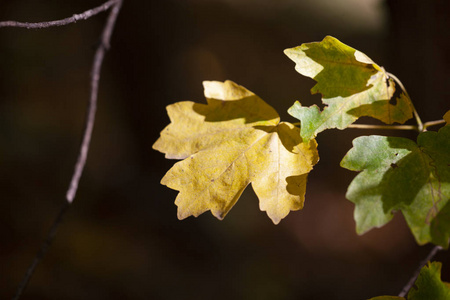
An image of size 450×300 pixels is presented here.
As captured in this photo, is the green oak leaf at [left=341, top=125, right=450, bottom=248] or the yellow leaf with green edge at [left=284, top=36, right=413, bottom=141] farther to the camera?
the yellow leaf with green edge at [left=284, top=36, right=413, bottom=141]

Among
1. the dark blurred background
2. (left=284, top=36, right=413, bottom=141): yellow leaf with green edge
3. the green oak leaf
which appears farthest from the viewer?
the dark blurred background

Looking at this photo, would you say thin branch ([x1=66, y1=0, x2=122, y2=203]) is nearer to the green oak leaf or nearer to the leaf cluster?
the leaf cluster

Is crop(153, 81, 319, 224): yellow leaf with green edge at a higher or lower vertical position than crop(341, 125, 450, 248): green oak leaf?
higher

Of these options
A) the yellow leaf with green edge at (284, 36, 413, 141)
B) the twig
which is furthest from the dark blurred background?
the twig

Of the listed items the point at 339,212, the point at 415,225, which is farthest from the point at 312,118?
the point at 339,212

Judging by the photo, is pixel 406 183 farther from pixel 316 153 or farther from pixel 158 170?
pixel 158 170

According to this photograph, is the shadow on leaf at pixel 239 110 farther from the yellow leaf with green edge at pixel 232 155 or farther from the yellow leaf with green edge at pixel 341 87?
the yellow leaf with green edge at pixel 341 87

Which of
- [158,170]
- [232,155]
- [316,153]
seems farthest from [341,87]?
[158,170]

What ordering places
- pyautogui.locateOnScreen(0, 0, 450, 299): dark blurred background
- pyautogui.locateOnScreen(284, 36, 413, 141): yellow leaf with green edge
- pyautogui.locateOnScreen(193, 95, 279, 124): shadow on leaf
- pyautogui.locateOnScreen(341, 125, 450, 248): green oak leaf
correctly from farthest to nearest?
pyautogui.locateOnScreen(0, 0, 450, 299): dark blurred background → pyautogui.locateOnScreen(193, 95, 279, 124): shadow on leaf → pyautogui.locateOnScreen(284, 36, 413, 141): yellow leaf with green edge → pyautogui.locateOnScreen(341, 125, 450, 248): green oak leaf
